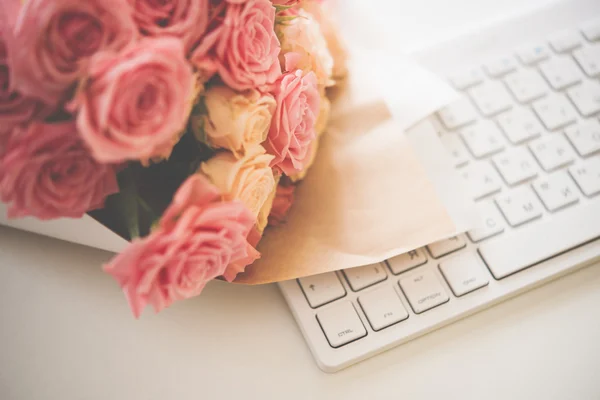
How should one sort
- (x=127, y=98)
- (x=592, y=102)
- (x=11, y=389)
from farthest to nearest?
(x=592, y=102), (x=11, y=389), (x=127, y=98)

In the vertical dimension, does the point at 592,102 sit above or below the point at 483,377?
above

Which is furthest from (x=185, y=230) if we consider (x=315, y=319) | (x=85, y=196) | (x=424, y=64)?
(x=424, y=64)

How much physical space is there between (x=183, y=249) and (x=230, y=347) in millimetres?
149

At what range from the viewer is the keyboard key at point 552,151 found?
424 millimetres

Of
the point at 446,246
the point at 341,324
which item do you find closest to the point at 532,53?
the point at 446,246

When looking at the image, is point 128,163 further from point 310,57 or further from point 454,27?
point 454,27

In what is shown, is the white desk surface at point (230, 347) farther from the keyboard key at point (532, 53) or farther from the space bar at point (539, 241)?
the keyboard key at point (532, 53)

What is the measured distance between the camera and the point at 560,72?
18.5 inches

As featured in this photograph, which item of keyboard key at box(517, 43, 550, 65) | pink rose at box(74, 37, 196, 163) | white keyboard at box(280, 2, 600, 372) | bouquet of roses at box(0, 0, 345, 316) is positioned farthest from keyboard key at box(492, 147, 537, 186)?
pink rose at box(74, 37, 196, 163)

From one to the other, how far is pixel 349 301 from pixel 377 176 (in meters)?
0.11

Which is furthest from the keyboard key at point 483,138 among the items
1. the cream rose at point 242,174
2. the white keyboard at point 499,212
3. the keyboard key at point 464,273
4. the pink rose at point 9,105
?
→ the pink rose at point 9,105

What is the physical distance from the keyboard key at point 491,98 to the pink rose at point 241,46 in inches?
10.2

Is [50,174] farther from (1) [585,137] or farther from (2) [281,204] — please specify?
(1) [585,137]

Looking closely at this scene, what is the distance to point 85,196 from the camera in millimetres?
244
